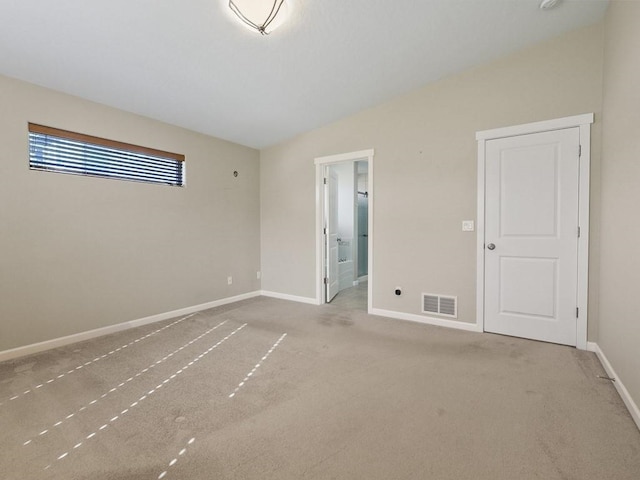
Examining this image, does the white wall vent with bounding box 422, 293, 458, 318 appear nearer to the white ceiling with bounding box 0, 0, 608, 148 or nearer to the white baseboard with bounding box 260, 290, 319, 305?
the white baseboard with bounding box 260, 290, 319, 305

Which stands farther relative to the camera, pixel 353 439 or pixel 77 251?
pixel 77 251

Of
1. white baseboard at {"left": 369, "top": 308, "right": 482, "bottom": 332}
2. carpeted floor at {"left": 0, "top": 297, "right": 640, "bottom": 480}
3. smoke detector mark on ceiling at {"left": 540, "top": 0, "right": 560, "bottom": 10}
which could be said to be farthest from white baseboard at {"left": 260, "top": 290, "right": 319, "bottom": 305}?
smoke detector mark on ceiling at {"left": 540, "top": 0, "right": 560, "bottom": 10}

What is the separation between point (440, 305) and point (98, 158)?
4.05 m

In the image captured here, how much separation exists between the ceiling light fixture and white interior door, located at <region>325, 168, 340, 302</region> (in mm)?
2342

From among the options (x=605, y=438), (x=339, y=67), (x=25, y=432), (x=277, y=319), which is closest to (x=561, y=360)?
(x=605, y=438)

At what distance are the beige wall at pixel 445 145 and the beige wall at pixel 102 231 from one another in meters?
1.55

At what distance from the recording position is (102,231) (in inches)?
125

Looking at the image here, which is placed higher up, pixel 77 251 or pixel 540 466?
pixel 77 251

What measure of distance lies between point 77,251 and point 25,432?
1.82 metres

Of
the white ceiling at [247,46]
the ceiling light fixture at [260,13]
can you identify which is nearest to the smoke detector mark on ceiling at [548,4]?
the white ceiling at [247,46]

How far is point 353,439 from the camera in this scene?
1600 mm

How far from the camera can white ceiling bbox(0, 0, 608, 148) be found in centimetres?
215

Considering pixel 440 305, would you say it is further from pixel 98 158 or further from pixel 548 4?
pixel 98 158

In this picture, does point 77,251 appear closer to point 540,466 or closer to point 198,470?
point 198,470
